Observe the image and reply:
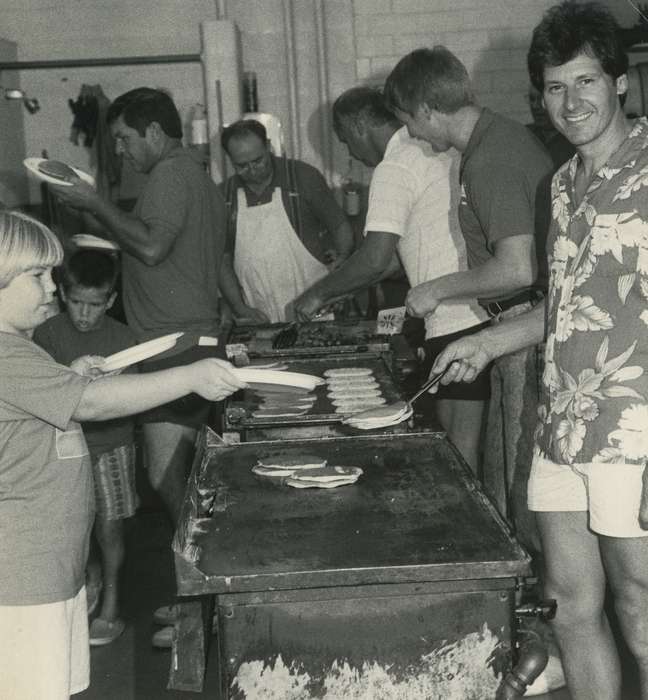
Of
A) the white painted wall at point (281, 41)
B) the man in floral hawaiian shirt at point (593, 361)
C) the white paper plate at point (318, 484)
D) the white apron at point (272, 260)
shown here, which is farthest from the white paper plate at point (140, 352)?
the white painted wall at point (281, 41)

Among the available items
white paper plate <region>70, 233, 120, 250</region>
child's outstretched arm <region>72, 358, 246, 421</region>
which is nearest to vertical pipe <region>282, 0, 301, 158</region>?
white paper plate <region>70, 233, 120, 250</region>

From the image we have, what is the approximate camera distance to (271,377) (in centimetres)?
237

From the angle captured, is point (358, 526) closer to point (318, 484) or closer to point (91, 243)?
point (318, 484)

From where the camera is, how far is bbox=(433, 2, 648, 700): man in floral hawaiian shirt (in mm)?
2066

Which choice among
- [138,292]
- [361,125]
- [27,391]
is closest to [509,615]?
[27,391]

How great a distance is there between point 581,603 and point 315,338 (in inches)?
73.0

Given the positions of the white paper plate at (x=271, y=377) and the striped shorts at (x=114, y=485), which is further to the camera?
the striped shorts at (x=114, y=485)

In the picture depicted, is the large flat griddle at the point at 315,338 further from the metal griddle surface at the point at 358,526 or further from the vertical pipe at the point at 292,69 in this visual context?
the vertical pipe at the point at 292,69

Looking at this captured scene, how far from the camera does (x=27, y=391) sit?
2043mm

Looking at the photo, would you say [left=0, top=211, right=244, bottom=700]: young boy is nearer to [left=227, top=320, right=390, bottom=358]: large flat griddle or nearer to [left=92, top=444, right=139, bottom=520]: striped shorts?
[left=92, top=444, right=139, bottom=520]: striped shorts

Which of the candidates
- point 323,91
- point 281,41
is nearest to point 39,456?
point 323,91

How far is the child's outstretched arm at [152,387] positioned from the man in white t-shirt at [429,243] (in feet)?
5.02

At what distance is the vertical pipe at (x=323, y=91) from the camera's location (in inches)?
233

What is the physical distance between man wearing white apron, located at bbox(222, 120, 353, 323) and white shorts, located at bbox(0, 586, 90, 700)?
2.77 meters
